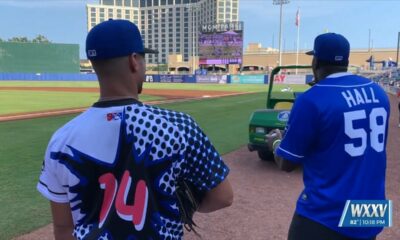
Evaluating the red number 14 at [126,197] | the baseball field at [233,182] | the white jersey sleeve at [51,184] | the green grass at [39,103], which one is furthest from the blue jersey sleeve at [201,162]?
the green grass at [39,103]

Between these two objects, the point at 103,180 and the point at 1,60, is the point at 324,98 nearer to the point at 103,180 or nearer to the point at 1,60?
the point at 103,180

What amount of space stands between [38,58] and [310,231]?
8133 cm

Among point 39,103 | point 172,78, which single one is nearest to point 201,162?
point 39,103

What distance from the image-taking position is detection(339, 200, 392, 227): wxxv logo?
219cm

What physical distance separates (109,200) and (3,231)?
3.84 m

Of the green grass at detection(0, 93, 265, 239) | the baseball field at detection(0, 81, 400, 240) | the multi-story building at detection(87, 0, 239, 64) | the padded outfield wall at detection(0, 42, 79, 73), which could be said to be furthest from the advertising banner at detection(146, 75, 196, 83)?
the multi-story building at detection(87, 0, 239, 64)

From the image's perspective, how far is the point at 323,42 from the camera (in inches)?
94.2

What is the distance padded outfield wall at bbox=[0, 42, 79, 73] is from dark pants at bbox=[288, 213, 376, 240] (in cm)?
8022

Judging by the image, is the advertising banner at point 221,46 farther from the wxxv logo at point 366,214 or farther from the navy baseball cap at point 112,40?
the navy baseball cap at point 112,40

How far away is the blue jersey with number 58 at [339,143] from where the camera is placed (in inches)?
85.7

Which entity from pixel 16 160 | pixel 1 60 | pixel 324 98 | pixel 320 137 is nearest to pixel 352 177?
pixel 320 137

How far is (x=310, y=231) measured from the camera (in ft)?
7.45

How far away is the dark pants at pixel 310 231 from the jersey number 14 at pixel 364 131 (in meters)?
0.44

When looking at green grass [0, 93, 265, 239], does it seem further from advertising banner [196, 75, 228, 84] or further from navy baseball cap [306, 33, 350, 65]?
advertising banner [196, 75, 228, 84]
